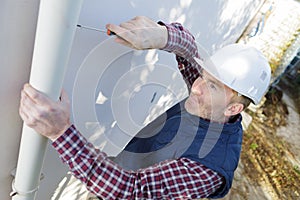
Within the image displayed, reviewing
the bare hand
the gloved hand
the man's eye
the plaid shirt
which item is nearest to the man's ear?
the man's eye

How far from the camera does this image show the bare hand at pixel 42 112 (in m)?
0.86

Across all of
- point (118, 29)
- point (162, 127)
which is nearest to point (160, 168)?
point (162, 127)

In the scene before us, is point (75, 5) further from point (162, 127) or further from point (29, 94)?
point (162, 127)

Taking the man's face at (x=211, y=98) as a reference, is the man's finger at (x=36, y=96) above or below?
above

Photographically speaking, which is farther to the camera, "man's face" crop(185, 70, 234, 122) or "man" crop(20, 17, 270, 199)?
"man's face" crop(185, 70, 234, 122)

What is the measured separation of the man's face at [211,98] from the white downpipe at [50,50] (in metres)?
0.78

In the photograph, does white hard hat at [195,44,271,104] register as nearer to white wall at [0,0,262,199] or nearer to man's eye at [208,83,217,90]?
man's eye at [208,83,217,90]

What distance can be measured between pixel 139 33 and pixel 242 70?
1.93 feet

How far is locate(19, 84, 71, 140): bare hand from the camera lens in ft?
2.82

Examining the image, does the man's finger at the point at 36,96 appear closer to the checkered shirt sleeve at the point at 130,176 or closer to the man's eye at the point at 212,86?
the checkered shirt sleeve at the point at 130,176

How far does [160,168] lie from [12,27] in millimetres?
746

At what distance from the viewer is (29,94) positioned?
87 cm

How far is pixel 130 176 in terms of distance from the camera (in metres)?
1.14

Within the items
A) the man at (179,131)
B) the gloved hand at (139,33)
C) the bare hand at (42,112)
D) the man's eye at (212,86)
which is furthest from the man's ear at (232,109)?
the bare hand at (42,112)
